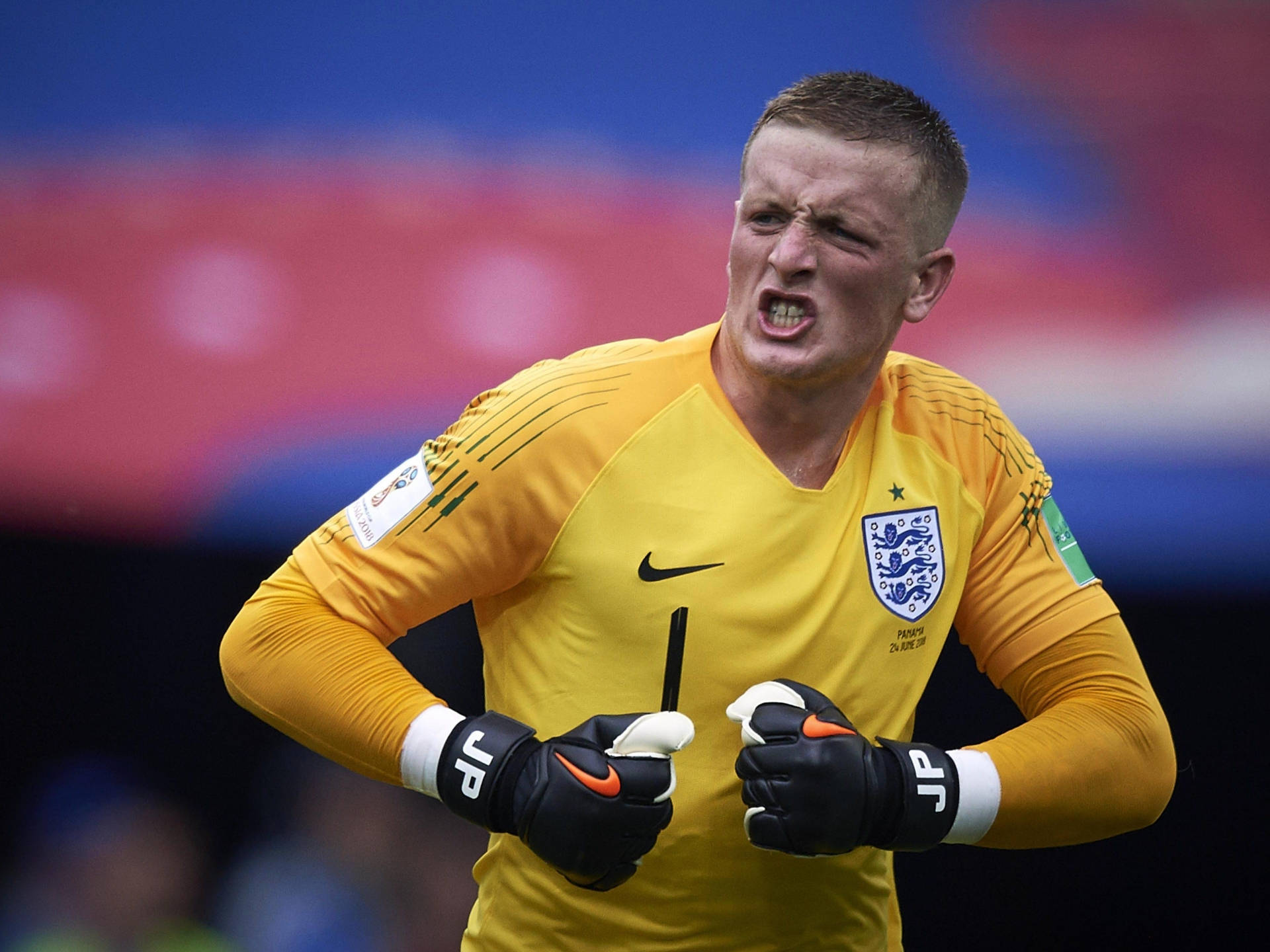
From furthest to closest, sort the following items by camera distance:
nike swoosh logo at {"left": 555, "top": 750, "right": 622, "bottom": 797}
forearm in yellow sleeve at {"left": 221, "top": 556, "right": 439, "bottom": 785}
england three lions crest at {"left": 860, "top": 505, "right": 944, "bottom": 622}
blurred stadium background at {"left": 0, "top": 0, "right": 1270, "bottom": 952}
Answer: blurred stadium background at {"left": 0, "top": 0, "right": 1270, "bottom": 952} < england three lions crest at {"left": 860, "top": 505, "right": 944, "bottom": 622} < forearm in yellow sleeve at {"left": 221, "top": 556, "right": 439, "bottom": 785} < nike swoosh logo at {"left": 555, "top": 750, "right": 622, "bottom": 797}

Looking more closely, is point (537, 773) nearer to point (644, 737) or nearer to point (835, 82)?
point (644, 737)

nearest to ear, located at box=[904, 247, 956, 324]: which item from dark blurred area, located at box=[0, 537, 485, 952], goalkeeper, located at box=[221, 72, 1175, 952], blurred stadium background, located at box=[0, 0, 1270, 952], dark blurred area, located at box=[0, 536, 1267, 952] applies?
goalkeeper, located at box=[221, 72, 1175, 952]

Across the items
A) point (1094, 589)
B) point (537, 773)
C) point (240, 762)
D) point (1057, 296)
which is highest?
point (1057, 296)

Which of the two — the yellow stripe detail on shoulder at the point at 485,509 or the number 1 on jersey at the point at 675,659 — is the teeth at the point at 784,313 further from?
the number 1 on jersey at the point at 675,659

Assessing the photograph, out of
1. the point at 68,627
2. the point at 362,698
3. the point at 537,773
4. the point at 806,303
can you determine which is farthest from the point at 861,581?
the point at 68,627

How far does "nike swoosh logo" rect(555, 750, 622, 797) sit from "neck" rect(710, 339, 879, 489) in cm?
41

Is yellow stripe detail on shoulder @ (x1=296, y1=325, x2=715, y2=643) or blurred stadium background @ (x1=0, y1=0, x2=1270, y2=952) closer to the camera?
yellow stripe detail on shoulder @ (x1=296, y1=325, x2=715, y2=643)

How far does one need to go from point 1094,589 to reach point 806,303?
49 cm

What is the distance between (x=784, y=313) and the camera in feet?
4.50

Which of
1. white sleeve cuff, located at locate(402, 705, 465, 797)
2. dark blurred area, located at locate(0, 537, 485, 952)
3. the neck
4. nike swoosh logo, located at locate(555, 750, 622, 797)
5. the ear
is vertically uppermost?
the ear

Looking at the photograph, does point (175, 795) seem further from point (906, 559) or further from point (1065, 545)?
point (1065, 545)

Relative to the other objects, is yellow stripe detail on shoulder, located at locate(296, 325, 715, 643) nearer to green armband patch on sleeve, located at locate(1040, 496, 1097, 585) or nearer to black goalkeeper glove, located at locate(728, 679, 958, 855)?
black goalkeeper glove, located at locate(728, 679, 958, 855)

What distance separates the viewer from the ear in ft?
4.72

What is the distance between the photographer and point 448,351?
7.50 feet
